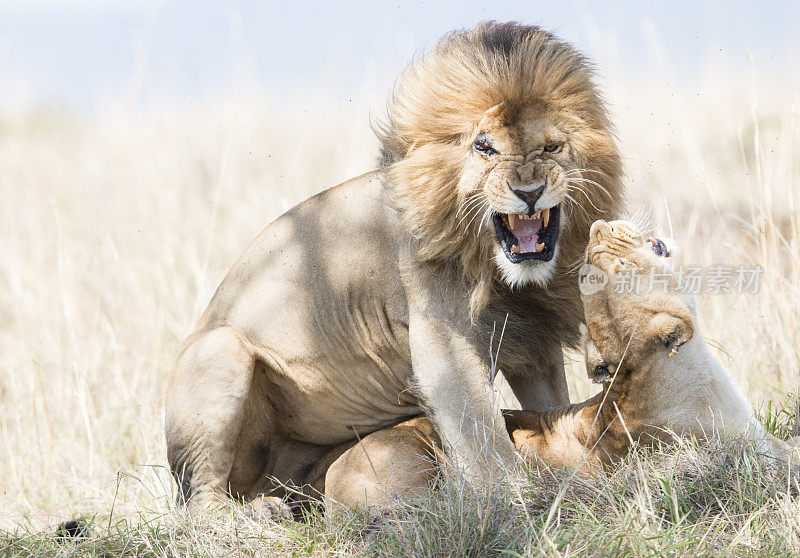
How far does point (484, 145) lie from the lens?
3.29 metres

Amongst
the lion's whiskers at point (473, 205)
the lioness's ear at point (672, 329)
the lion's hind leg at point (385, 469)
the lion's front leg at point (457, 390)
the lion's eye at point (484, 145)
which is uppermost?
the lion's eye at point (484, 145)

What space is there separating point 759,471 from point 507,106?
1509 millimetres

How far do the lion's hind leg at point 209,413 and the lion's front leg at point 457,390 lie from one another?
756 mm

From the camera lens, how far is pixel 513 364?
12.4ft

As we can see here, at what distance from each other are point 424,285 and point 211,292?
322 centimetres

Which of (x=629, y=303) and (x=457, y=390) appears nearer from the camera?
(x=629, y=303)

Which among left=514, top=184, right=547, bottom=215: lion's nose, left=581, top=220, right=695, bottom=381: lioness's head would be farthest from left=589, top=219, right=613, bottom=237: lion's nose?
left=514, top=184, right=547, bottom=215: lion's nose

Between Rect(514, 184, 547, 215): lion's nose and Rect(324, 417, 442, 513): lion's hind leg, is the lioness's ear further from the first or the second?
Rect(324, 417, 442, 513): lion's hind leg

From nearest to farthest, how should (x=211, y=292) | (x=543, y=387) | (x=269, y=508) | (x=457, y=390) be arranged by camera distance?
(x=457, y=390)
(x=269, y=508)
(x=543, y=387)
(x=211, y=292)

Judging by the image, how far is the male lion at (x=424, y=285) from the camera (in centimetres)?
332

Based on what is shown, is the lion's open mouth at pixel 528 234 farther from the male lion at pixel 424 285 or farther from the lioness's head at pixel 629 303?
the lioness's head at pixel 629 303

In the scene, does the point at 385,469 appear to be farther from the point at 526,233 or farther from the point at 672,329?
the point at 672,329

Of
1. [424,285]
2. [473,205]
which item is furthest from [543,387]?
[473,205]

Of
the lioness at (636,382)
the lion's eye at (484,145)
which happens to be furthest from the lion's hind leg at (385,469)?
the lion's eye at (484,145)
